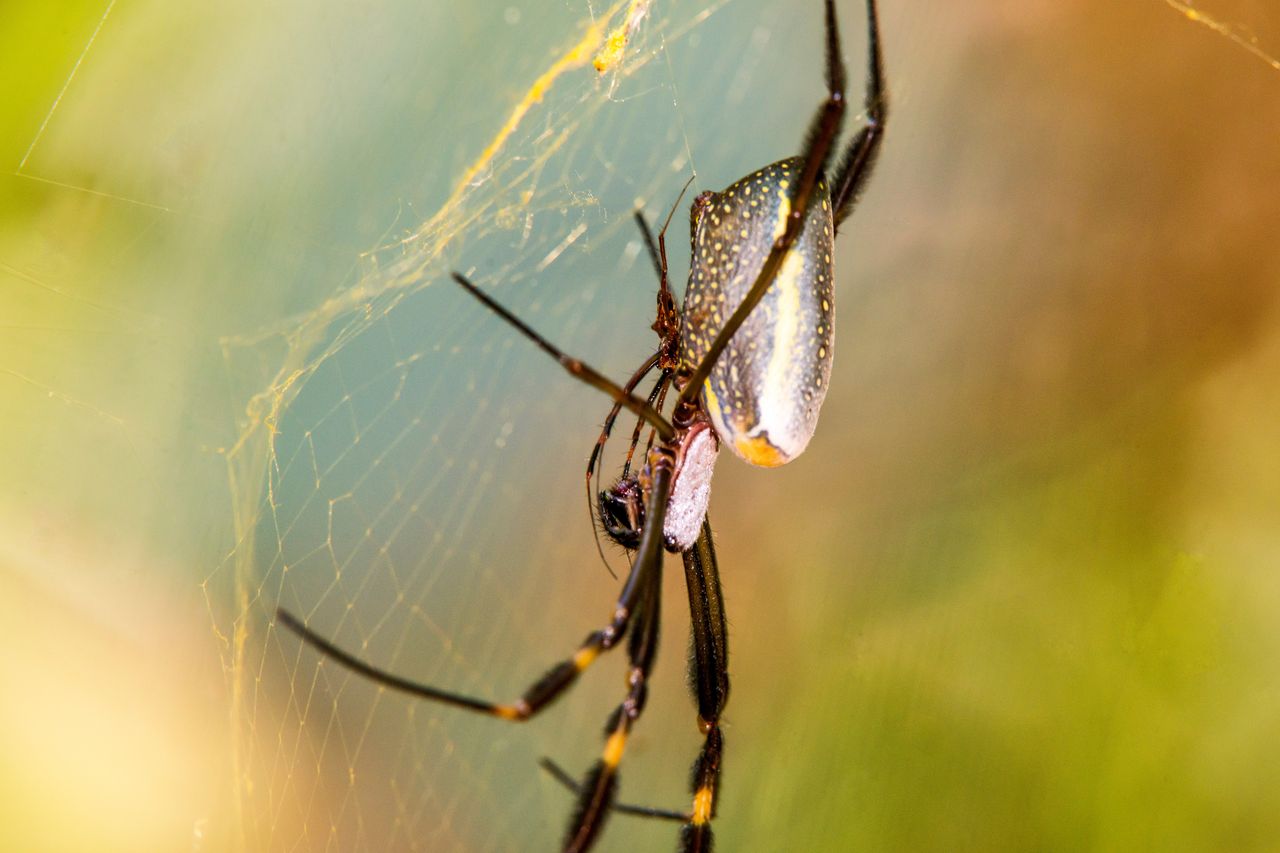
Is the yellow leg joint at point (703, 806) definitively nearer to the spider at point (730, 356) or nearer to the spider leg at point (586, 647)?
the spider at point (730, 356)

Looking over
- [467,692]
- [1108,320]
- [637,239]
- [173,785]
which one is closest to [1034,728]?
[1108,320]

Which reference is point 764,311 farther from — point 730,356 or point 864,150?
point 864,150

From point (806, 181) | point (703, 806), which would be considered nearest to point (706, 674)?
point (703, 806)

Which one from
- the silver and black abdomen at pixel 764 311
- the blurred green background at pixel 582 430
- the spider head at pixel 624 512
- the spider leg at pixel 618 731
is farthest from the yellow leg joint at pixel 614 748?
the blurred green background at pixel 582 430

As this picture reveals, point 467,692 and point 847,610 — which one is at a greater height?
point 847,610

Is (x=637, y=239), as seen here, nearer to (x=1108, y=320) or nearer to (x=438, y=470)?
(x=438, y=470)
